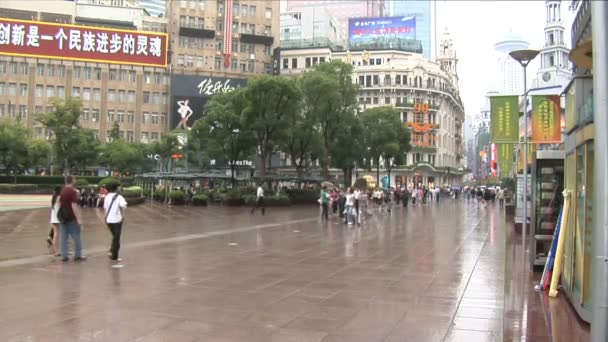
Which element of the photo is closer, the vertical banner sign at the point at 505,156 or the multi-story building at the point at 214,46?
the vertical banner sign at the point at 505,156

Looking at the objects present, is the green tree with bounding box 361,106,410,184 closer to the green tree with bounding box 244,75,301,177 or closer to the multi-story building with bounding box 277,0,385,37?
the green tree with bounding box 244,75,301,177

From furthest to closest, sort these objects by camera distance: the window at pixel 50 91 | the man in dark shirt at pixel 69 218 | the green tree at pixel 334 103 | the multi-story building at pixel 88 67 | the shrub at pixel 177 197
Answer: the window at pixel 50 91, the multi-story building at pixel 88 67, the green tree at pixel 334 103, the shrub at pixel 177 197, the man in dark shirt at pixel 69 218

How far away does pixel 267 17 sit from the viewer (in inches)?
3455

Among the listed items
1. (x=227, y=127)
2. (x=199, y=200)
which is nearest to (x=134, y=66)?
(x=227, y=127)

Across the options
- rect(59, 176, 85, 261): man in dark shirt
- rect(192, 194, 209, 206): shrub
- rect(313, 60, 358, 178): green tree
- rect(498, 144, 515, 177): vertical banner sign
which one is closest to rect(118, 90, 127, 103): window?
rect(313, 60, 358, 178): green tree

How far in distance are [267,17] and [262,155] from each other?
5557 cm

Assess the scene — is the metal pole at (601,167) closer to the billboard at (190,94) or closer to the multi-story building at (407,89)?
the billboard at (190,94)

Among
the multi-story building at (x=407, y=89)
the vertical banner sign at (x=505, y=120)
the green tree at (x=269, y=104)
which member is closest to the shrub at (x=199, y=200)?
the green tree at (x=269, y=104)

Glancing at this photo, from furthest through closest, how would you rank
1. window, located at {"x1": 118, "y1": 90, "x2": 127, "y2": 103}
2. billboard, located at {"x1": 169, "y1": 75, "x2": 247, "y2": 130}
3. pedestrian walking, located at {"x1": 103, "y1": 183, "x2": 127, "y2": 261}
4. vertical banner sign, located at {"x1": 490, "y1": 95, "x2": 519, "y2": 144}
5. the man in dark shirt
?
window, located at {"x1": 118, "y1": 90, "x2": 127, "y2": 103}
billboard, located at {"x1": 169, "y1": 75, "x2": 247, "y2": 130}
vertical banner sign, located at {"x1": 490, "y1": 95, "x2": 519, "y2": 144}
pedestrian walking, located at {"x1": 103, "y1": 183, "x2": 127, "y2": 261}
the man in dark shirt

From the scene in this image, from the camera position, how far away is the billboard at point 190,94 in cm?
7731

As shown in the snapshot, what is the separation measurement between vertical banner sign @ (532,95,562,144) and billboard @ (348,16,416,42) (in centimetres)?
8993

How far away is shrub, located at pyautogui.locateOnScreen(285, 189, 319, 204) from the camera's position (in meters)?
41.2

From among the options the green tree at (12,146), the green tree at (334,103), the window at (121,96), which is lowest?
the green tree at (12,146)

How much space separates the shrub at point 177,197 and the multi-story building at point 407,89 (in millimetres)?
54918
